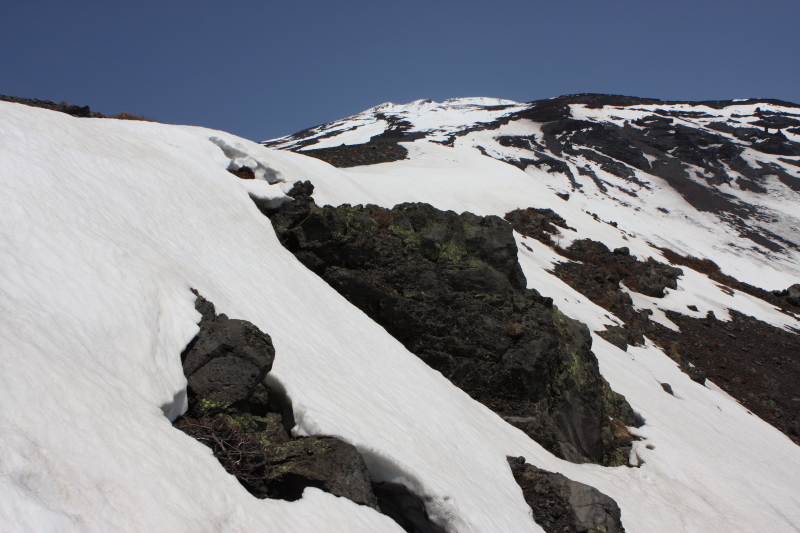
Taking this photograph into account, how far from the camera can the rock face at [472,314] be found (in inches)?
414

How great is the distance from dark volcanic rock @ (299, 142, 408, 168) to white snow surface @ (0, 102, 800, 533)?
14853mm

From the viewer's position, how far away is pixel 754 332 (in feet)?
80.2

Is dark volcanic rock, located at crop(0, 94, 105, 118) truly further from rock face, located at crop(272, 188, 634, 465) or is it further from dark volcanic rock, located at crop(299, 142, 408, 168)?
dark volcanic rock, located at crop(299, 142, 408, 168)

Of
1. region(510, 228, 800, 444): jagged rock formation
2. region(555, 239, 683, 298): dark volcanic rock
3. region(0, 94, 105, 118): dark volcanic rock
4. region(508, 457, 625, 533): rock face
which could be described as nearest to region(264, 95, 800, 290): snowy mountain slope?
region(555, 239, 683, 298): dark volcanic rock

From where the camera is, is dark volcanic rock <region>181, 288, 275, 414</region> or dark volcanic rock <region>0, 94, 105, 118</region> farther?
dark volcanic rock <region>0, 94, 105, 118</region>

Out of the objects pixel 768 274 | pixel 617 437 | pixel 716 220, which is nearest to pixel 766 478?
pixel 617 437

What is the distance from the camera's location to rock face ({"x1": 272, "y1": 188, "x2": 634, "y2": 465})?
1052cm

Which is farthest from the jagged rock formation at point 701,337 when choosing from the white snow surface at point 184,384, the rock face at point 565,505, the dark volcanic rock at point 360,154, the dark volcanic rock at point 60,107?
the dark volcanic rock at point 60,107

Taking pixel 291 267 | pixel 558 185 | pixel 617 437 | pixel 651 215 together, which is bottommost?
pixel 617 437

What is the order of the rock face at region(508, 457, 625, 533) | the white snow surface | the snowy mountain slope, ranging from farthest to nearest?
the snowy mountain slope
the rock face at region(508, 457, 625, 533)
the white snow surface

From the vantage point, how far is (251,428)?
5.40m

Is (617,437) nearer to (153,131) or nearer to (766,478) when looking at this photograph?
(766,478)

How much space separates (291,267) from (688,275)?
28898mm

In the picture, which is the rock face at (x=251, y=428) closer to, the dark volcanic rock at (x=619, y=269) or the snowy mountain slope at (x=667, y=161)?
the dark volcanic rock at (x=619, y=269)
